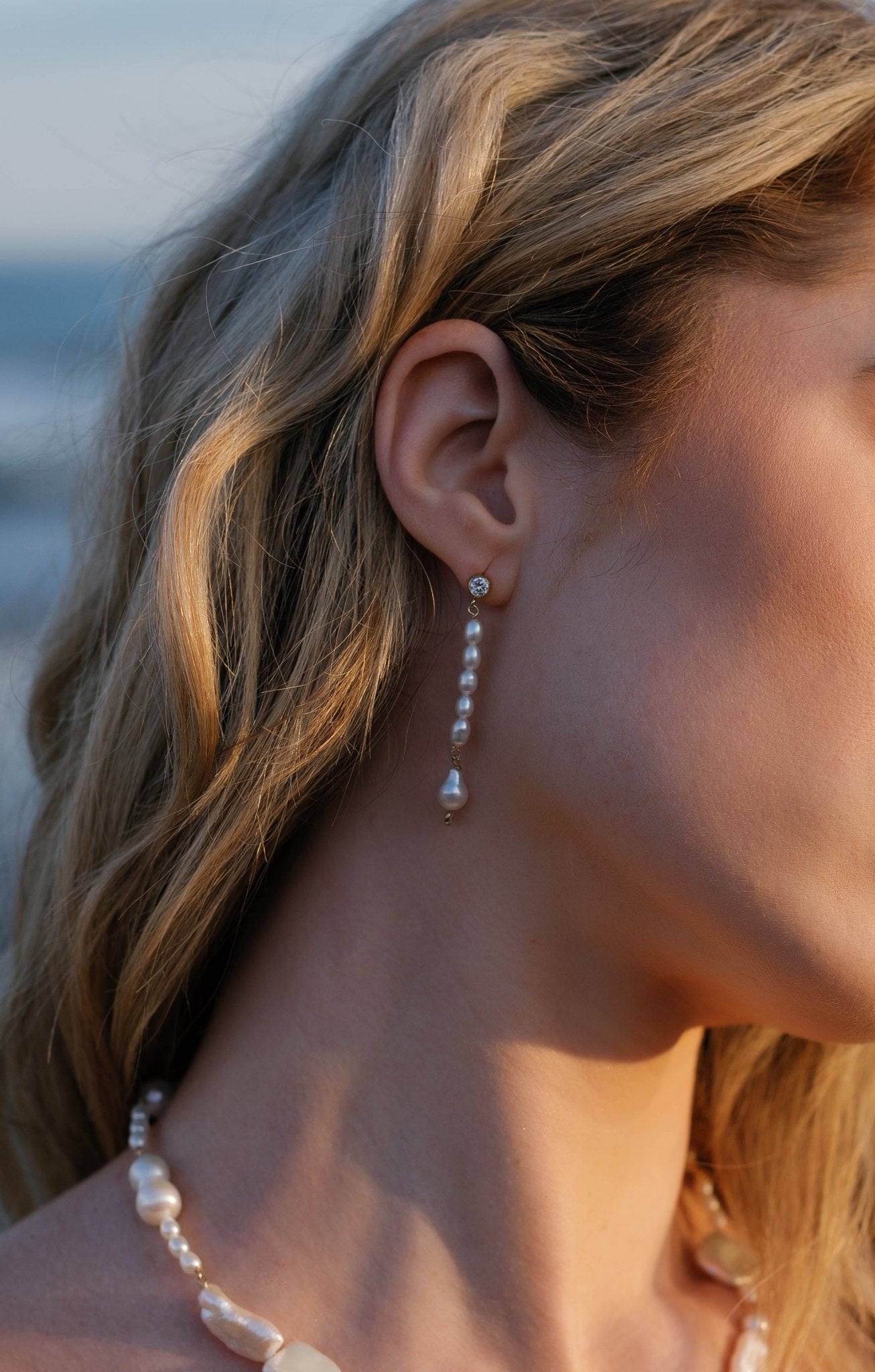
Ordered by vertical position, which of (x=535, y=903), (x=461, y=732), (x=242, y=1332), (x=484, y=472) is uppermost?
(x=484, y=472)

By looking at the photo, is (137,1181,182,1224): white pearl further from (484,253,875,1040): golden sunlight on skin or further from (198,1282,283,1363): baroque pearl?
(484,253,875,1040): golden sunlight on skin

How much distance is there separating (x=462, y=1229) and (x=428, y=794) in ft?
1.55

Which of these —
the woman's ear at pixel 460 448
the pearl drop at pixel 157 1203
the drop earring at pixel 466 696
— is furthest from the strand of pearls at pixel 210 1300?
the woman's ear at pixel 460 448

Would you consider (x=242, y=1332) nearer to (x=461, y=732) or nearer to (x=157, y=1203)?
(x=157, y=1203)

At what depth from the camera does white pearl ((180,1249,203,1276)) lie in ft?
4.56

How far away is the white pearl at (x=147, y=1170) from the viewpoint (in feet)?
4.79

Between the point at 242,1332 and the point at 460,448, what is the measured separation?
3.12 ft

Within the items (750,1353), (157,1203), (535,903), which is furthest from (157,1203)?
(750,1353)

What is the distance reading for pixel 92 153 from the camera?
6.03 ft

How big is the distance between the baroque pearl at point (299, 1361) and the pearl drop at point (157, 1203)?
0.62ft

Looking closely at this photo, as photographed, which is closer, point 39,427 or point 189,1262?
point 189,1262

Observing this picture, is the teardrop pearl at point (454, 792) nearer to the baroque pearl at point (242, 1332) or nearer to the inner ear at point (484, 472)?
the inner ear at point (484, 472)

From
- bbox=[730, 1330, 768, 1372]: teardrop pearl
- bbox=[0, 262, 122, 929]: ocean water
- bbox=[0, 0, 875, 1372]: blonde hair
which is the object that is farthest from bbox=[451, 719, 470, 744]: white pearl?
bbox=[730, 1330, 768, 1372]: teardrop pearl

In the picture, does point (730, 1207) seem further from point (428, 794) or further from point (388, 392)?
point (388, 392)
